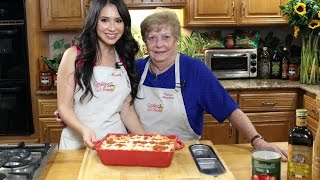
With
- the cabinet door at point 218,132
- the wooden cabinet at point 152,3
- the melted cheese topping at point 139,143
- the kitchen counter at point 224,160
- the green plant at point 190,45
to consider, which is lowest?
the cabinet door at point 218,132

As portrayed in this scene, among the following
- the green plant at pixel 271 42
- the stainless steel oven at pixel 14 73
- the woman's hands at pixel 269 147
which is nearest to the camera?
the woman's hands at pixel 269 147

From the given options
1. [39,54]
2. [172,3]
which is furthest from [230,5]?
[39,54]

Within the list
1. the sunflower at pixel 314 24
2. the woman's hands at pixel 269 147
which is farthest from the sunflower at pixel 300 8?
the woman's hands at pixel 269 147

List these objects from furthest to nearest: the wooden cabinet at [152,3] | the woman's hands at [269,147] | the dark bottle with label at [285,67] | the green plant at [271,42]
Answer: the green plant at [271,42] < the dark bottle with label at [285,67] < the wooden cabinet at [152,3] < the woman's hands at [269,147]

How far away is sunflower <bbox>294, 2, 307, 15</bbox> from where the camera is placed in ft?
10.8

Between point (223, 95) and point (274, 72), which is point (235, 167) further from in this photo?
point (274, 72)

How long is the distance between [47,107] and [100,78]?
1617 millimetres

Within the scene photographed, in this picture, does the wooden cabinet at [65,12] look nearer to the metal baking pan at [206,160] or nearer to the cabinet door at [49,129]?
the cabinet door at [49,129]

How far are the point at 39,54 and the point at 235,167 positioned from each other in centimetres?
247

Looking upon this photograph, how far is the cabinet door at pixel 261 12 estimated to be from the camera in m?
3.63

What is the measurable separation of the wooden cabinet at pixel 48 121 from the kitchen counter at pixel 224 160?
1.74 meters

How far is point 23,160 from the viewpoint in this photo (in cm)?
143

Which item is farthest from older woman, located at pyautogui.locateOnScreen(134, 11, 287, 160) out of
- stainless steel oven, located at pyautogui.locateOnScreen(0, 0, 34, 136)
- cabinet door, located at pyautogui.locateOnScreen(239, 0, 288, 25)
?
cabinet door, located at pyautogui.locateOnScreen(239, 0, 288, 25)

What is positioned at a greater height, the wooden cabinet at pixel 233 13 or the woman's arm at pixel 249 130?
the wooden cabinet at pixel 233 13
